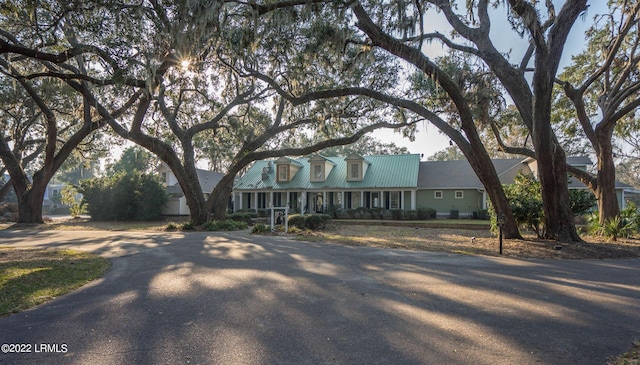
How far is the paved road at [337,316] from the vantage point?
3334 mm

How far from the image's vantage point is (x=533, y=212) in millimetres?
12789

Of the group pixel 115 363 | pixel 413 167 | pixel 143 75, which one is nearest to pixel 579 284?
pixel 115 363

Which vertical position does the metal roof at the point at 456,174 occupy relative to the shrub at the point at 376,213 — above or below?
above

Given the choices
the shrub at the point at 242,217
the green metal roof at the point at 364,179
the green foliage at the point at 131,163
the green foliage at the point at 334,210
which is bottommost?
the shrub at the point at 242,217

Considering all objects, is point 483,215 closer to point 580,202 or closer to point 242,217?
point 580,202

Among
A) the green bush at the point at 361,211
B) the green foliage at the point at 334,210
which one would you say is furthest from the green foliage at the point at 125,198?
the green bush at the point at 361,211

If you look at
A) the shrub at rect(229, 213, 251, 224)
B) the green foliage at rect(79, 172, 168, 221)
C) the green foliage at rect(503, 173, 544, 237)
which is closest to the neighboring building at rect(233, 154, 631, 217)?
the shrub at rect(229, 213, 251, 224)

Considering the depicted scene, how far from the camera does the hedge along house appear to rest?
28.3 metres

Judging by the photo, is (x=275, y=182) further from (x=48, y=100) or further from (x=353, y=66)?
(x=353, y=66)

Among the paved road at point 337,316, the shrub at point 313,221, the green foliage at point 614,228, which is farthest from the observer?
the shrub at point 313,221

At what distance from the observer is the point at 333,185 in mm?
29328

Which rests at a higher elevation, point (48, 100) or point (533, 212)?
point (48, 100)

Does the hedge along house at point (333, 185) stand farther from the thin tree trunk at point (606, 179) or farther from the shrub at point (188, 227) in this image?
the thin tree trunk at point (606, 179)

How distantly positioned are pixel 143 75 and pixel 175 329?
31.9 feet
